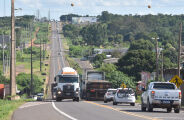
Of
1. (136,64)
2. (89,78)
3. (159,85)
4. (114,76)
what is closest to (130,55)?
(136,64)

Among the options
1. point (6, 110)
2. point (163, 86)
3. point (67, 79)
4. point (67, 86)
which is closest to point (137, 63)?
point (67, 79)

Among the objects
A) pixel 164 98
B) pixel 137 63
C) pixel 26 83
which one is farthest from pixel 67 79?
pixel 26 83

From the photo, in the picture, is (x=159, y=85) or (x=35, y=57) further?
(x=35, y=57)

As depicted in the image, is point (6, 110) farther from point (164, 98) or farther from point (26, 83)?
point (26, 83)

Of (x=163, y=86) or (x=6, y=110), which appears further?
(x=163, y=86)

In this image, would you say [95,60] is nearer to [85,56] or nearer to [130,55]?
[85,56]

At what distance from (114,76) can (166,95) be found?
58054 mm

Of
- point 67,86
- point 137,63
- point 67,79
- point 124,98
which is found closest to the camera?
point 124,98

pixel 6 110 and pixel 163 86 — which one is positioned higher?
pixel 163 86

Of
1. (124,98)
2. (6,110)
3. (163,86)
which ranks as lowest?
(124,98)

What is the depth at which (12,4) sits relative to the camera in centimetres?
5378

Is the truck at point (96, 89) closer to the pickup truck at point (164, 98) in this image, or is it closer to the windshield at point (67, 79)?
the windshield at point (67, 79)

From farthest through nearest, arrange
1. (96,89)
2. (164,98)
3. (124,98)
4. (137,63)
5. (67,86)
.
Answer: (137,63), (96,89), (67,86), (124,98), (164,98)

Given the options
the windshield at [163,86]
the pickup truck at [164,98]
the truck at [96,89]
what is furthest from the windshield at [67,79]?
the pickup truck at [164,98]
